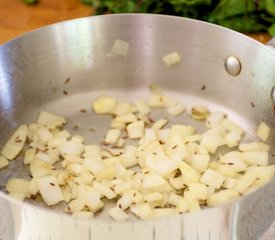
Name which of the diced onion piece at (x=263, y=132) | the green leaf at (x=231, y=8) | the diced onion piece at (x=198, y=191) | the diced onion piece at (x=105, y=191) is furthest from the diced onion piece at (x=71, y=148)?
the green leaf at (x=231, y=8)

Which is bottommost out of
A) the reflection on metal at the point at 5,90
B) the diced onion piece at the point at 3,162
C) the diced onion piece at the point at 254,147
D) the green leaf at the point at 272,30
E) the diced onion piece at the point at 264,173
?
the diced onion piece at the point at 3,162

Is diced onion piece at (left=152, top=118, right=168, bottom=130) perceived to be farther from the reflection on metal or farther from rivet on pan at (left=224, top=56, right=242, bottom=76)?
the reflection on metal

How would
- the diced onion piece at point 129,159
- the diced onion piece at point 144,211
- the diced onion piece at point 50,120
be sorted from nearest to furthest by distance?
the diced onion piece at point 144,211 < the diced onion piece at point 129,159 < the diced onion piece at point 50,120

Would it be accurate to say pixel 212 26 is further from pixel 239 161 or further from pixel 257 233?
pixel 257 233

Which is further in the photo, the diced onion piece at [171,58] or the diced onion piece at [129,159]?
the diced onion piece at [171,58]

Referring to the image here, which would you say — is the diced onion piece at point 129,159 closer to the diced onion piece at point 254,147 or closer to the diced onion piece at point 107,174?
the diced onion piece at point 107,174

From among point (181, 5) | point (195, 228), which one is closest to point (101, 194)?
point (195, 228)
